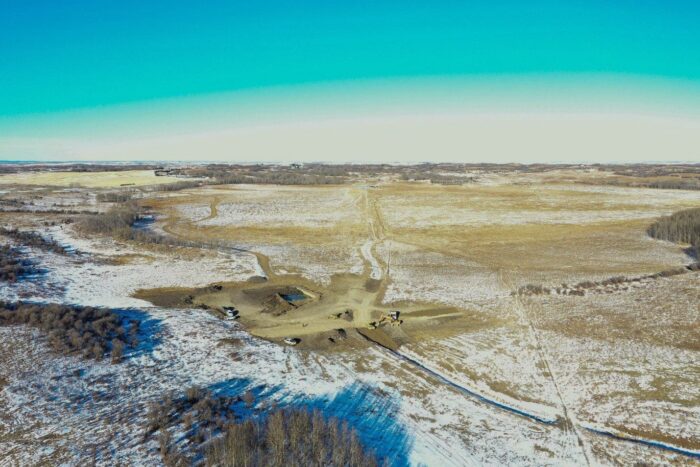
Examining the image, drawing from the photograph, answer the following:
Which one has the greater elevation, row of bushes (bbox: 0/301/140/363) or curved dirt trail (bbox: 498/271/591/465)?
row of bushes (bbox: 0/301/140/363)

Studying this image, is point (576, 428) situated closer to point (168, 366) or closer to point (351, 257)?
point (168, 366)

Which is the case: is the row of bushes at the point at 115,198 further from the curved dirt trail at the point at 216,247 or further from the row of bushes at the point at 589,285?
the row of bushes at the point at 589,285

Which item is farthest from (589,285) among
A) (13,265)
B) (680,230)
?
(13,265)

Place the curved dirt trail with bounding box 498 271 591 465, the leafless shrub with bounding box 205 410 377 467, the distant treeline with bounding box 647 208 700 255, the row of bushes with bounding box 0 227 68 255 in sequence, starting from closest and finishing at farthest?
the leafless shrub with bounding box 205 410 377 467
the curved dirt trail with bounding box 498 271 591 465
the row of bushes with bounding box 0 227 68 255
the distant treeline with bounding box 647 208 700 255

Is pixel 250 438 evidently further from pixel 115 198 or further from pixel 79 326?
pixel 115 198

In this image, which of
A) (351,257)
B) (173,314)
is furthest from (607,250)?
(173,314)

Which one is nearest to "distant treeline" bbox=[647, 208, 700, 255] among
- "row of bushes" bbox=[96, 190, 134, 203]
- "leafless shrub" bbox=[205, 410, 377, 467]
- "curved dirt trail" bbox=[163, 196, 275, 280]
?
"curved dirt trail" bbox=[163, 196, 275, 280]

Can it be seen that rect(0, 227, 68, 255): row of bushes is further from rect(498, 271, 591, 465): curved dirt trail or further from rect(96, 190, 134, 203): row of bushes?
rect(498, 271, 591, 465): curved dirt trail
